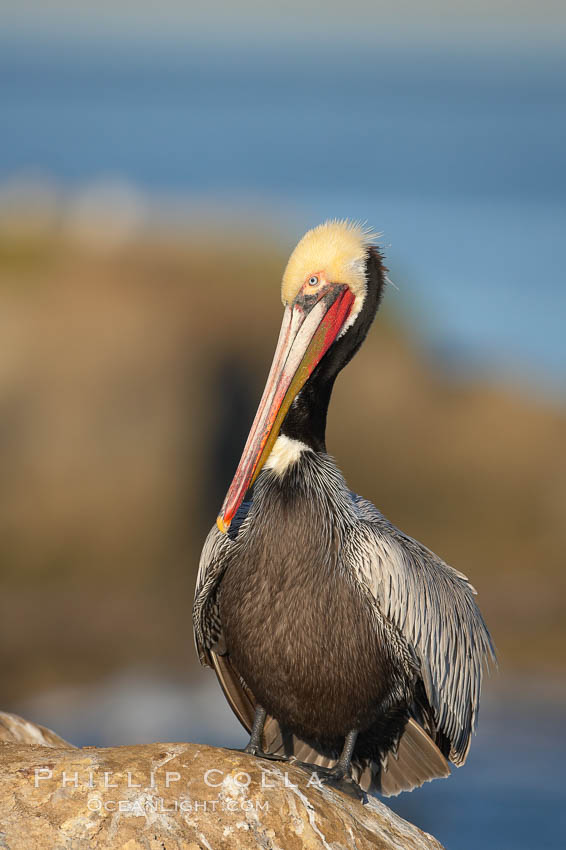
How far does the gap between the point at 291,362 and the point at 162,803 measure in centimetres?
203

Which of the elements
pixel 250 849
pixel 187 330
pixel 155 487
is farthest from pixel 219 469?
pixel 250 849

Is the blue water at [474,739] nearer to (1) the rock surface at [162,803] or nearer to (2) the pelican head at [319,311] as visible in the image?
(2) the pelican head at [319,311]

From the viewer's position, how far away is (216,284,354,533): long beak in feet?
18.1

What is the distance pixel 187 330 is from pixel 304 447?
12.9 metres

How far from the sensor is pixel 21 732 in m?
5.73

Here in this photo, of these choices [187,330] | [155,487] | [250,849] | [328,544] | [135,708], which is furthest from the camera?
[187,330]

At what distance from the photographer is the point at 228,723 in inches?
607

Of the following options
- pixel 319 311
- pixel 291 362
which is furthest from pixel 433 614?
pixel 319 311

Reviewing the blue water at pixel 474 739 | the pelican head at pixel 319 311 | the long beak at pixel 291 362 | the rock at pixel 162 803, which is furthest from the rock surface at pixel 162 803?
the blue water at pixel 474 739

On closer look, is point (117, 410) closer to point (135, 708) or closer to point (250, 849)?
point (135, 708)

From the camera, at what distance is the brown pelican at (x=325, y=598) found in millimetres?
5297

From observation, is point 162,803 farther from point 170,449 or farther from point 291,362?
point 170,449

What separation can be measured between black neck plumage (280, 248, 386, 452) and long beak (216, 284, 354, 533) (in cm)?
5

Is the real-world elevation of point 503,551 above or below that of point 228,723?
above
